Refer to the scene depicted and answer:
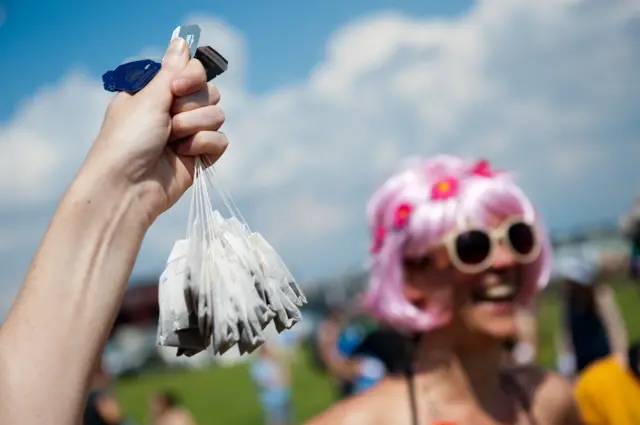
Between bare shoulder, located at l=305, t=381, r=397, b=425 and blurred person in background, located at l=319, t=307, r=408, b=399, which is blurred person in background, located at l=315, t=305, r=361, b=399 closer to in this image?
blurred person in background, located at l=319, t=307, r=408, b=399

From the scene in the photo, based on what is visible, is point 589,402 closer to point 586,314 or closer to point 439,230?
point 439,230

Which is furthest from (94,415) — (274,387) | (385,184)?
(274,387)

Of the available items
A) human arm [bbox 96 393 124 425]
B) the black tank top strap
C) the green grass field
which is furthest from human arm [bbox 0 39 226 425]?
the green grass field

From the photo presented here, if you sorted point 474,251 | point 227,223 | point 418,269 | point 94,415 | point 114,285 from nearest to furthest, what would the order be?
point 114,285, point 227,223, point 474,251, point 418,269, point 94,415

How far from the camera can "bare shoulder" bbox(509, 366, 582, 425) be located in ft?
8.52

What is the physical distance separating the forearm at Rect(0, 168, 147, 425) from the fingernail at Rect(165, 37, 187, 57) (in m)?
0.26

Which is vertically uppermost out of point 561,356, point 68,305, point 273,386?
point 273,386

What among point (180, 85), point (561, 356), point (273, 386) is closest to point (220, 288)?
point (180, 85)

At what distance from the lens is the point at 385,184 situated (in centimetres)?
273

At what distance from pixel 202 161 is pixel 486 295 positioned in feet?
4.36

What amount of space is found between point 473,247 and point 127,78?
141 cm

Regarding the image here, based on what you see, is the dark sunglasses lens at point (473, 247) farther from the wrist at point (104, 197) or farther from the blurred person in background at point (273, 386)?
the blurred person in background at point (273, 386)

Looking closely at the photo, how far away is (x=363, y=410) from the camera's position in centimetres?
237

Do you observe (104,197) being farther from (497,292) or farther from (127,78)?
(497,292)
